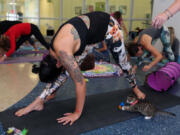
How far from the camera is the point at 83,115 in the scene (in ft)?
6.44

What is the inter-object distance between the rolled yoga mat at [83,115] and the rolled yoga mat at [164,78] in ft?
0.69

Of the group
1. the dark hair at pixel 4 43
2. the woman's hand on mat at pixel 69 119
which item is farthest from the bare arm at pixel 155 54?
the dark hair at pixel 4 43

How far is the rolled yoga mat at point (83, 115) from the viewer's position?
5.61 feet

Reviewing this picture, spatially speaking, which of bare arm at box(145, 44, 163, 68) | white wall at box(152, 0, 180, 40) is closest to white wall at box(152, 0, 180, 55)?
white wall at box(152, 0, 180, 40)

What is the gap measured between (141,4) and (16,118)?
753cm

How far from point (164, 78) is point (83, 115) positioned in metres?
1.48

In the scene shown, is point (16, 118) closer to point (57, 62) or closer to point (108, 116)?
point (57, 62)

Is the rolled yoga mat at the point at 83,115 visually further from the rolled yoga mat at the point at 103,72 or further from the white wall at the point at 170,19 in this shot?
the white wall at the point at 170,19

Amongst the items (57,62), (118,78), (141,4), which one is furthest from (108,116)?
(141,4)

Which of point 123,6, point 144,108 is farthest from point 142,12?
point 144,108

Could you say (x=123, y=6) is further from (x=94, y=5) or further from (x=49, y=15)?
(x=49, y=15)

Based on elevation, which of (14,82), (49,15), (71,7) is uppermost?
(71,7)

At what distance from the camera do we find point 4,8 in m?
7.96

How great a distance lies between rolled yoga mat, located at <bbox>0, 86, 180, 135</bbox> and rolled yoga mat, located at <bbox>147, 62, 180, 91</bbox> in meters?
0.21
